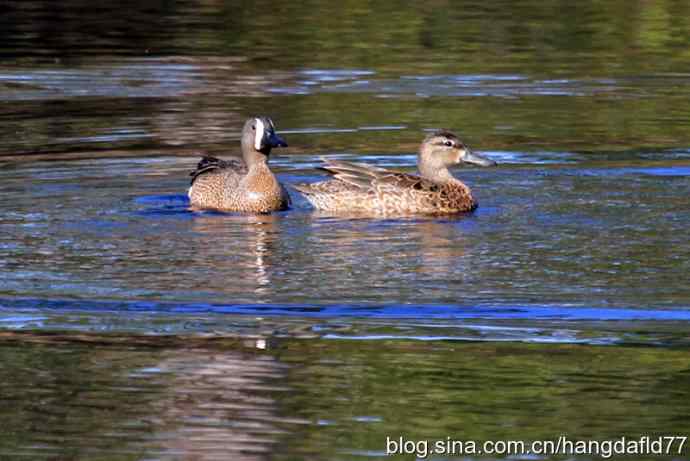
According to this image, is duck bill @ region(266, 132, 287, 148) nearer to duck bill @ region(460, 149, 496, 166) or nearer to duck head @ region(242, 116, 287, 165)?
duck head @ region(242, 116, 287, 165)

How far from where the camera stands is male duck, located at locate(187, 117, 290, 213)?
44.9 feet

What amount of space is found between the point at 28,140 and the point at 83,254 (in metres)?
5.82

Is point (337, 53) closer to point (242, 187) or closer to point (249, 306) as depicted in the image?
point (242, 187)

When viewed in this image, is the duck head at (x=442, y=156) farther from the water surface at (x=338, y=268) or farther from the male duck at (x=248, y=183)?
the male duck at (x=248, y=183)

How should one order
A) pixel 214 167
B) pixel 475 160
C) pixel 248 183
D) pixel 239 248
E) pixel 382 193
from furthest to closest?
pixel 214 167, pixel 475 160, pixel 248 183, pixel 382 193, pixel 239 248

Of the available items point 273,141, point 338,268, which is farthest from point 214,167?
point 338,268

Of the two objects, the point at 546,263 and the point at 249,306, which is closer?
the point at 249,306

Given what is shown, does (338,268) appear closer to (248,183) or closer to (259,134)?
(248,183)

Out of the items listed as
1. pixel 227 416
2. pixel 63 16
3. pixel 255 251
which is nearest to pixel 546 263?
pixel 255 251

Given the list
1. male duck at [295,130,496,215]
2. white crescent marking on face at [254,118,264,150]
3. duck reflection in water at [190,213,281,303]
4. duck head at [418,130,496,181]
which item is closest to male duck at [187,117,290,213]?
white crescent marking on face at [254,118,264,150]

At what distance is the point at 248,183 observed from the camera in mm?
13773

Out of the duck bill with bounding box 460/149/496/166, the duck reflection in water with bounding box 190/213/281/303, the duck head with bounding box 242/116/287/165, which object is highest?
the duck head with bounding box 242/116/287/165

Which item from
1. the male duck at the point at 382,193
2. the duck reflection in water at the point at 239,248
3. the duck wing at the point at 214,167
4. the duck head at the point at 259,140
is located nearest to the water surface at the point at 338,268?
the duck reflection in water at the point at 239,248

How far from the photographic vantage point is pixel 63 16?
28359 millimetres
